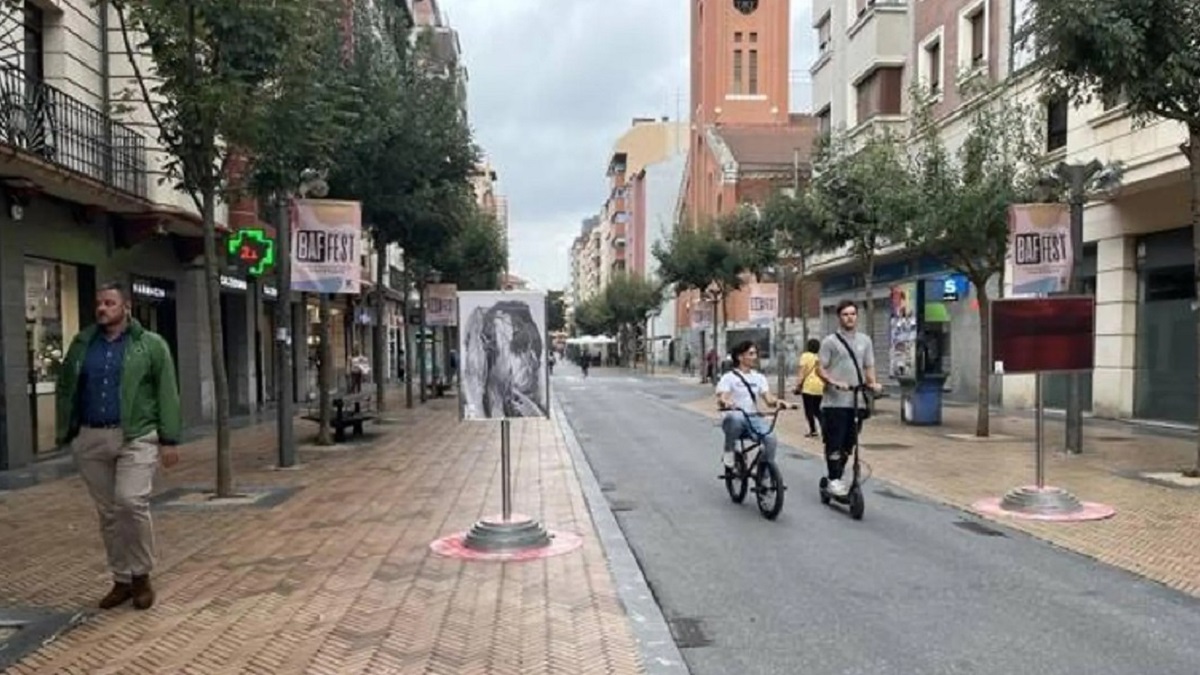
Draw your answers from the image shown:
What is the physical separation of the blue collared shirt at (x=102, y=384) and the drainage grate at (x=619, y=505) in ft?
17.2

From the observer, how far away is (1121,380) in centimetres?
2075

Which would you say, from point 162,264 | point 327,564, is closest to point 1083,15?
point 327,564

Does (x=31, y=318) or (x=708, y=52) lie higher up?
(x=708, y=52)

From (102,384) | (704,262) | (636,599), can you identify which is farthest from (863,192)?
(704,262)

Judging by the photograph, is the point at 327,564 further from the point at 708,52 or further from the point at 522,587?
the point at 708,52

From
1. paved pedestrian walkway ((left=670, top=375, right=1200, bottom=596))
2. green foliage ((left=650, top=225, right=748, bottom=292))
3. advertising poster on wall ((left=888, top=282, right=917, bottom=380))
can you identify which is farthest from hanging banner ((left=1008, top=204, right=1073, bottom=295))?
green foliage ((left=650, top=225, right=748, bottom=292))

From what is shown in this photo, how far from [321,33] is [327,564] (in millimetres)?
6724

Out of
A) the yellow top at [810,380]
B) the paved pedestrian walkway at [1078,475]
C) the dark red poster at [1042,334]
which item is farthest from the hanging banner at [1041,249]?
the dark red poster at [1042,334]

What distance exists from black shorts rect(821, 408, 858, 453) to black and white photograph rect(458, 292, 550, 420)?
312 cm

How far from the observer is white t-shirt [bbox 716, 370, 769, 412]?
1031 cm

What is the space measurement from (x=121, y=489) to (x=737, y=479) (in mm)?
6132

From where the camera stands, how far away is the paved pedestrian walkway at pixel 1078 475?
27.7ft

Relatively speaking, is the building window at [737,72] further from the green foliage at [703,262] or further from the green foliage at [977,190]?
the green foliage at [977,190]

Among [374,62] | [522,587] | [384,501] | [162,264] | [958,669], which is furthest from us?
[162,264]
